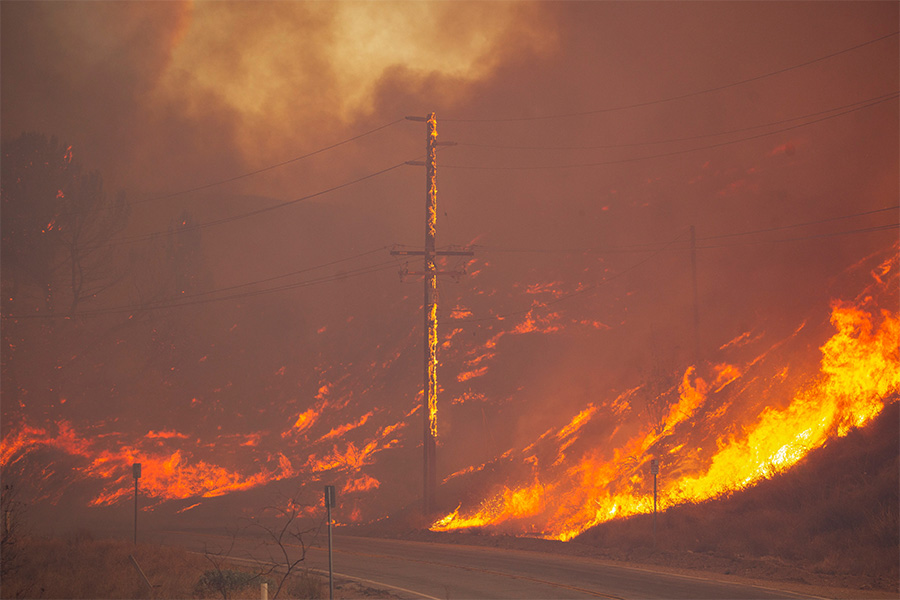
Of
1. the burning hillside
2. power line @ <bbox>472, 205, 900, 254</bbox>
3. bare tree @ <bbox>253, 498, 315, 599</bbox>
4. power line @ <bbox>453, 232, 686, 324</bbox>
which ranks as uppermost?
power line @ <bbox>472, 205, 900, 254</bbox>

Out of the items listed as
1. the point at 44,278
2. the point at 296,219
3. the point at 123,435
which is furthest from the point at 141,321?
the point at 296,219

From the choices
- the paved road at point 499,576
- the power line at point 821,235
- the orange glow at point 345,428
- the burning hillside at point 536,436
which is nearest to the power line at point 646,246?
the power line at point 821,235

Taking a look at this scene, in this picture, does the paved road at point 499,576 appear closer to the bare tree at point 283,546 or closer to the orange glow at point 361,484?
the bare tree at point 283,546

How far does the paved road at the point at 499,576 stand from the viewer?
16484 millimetres

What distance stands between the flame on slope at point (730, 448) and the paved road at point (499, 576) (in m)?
7.30

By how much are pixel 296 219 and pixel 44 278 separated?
132 ft

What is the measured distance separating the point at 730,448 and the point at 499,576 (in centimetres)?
1625

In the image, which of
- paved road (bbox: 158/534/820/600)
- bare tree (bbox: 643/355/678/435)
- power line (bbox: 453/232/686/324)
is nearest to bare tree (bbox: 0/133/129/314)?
power line (bbox: 453/232/686/324)

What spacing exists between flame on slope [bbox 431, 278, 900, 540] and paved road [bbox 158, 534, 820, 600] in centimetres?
Answer: 730

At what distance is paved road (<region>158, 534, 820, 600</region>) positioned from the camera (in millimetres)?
16484

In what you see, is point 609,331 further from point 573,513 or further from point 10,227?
point 10,227

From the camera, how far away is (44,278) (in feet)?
213

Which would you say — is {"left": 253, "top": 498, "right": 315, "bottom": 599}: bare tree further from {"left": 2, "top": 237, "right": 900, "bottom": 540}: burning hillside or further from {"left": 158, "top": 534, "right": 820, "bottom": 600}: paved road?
{"left": 2, "top": 237, "right": 900, "bottom": 540}: burning hillside

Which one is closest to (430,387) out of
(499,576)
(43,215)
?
(499,576)
